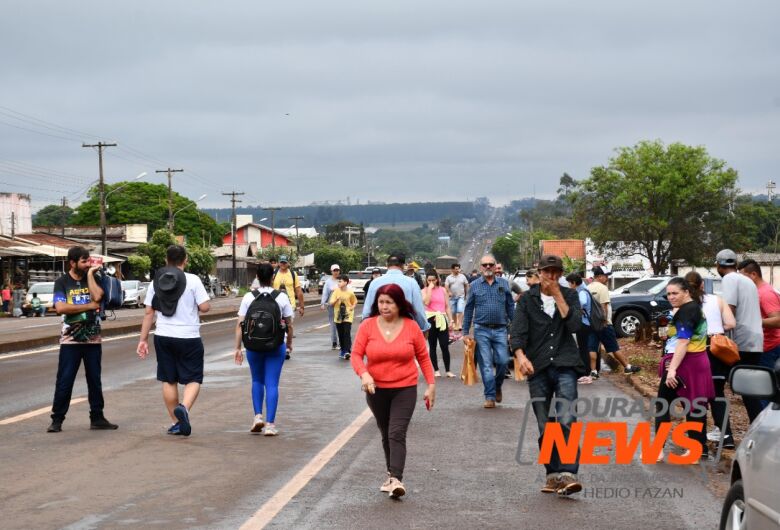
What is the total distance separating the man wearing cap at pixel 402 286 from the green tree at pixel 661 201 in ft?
145

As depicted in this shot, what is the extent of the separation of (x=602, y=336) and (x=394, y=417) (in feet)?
35.7

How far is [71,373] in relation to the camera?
36.7 ft

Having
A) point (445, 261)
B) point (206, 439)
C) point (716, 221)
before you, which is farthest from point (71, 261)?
point (445, 261)

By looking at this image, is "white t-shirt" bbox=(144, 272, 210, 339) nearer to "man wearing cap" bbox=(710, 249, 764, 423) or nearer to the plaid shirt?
the plaid shirt

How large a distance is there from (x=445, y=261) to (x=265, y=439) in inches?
3380

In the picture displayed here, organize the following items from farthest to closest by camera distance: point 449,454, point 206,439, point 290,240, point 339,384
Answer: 1. point 290,240
2. point 339,384
3. point 206,439
4. point 449,454

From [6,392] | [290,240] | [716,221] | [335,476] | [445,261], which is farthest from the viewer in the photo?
[290,240]

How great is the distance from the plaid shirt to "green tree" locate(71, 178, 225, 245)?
99.2 meters

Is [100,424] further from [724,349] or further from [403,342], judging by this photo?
[724,349]

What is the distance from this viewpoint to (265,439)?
34.9ft

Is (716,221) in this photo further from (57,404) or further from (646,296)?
(57,404)

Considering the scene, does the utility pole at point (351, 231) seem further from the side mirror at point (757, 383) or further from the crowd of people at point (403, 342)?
the side mirror at point (757, 383)

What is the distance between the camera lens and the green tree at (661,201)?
54719 mm

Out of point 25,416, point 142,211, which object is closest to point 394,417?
point 25,416
